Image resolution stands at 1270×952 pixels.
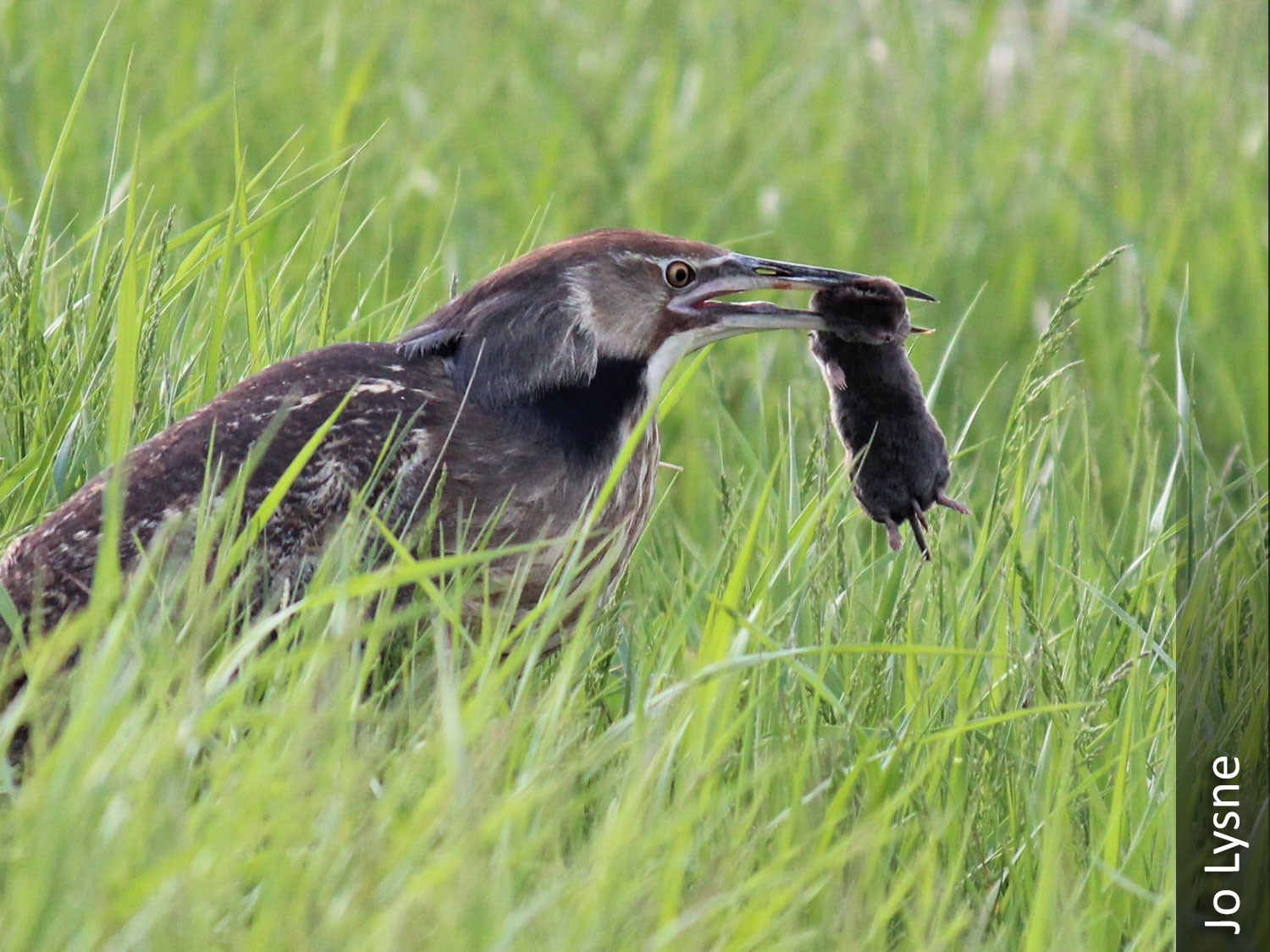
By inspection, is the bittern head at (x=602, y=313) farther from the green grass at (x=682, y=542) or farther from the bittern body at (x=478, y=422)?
the green grass at (x=682, y=542)

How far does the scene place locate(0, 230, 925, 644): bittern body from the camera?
3023 millimetres

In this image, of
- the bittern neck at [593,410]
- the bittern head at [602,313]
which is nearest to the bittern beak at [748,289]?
the bittern head at [602,313]

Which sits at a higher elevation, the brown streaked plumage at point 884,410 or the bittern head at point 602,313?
the bittern head at point 602,313

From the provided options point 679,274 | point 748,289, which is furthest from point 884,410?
point 679,274

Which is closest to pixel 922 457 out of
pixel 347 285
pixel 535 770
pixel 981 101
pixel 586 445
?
pixel 586 445

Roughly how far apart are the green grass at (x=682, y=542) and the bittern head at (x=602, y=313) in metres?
0.26

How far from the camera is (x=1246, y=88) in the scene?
22.6 feet

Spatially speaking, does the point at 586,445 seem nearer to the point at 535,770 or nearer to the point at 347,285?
the point at 535,770

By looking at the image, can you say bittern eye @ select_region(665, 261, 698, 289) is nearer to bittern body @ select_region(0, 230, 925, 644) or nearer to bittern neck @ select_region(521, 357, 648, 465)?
bittern body @ select_region(0, 230, 925, 644)

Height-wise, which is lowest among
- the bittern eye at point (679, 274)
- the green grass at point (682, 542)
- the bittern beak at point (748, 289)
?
the green grass at point (682, 542)

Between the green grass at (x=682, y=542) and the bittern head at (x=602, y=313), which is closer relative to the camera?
the green grass at (x=682, y=542)

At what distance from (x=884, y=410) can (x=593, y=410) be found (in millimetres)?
511

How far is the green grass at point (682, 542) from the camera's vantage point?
2184 mm

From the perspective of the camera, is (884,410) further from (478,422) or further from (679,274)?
(478,422)
